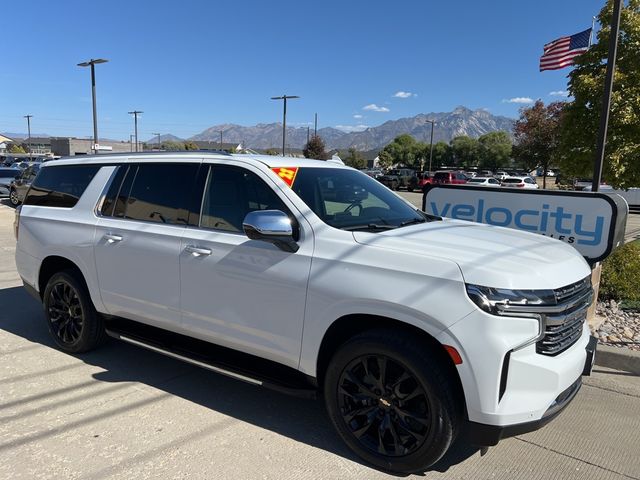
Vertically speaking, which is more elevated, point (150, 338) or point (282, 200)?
point (282, 200)

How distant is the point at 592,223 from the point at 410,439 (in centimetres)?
355

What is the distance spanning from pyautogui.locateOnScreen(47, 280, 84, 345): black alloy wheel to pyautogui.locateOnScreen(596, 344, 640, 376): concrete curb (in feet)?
15.6

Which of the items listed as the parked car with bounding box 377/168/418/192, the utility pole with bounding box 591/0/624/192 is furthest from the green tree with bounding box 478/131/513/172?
the utility pole with bounding box 591/0/624/192

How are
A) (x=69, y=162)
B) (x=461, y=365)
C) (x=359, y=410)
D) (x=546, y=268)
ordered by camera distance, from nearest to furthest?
(x=461, y=365), (x=546, y=268), (x=359, y=410), (x=69, y=162)

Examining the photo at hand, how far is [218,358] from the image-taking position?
362cm

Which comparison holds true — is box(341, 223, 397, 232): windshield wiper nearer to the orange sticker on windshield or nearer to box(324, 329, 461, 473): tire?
the orange sticker on windshield

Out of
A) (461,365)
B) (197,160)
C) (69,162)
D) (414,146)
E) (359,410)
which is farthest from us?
(414,146)

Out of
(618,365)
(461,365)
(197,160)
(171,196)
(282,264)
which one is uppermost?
(197,160)

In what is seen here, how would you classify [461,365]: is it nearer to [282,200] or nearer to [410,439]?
[410,439]

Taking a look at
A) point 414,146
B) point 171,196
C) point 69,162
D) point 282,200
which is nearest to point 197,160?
point 171,196

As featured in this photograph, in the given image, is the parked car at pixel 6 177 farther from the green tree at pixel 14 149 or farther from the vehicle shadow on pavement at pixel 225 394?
the green tree at pixel 14 149

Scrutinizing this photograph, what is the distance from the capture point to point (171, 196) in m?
3.98

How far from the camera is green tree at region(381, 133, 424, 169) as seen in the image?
320 feet

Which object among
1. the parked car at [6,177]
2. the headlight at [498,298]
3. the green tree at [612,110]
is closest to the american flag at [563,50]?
the green tree at [612,110]
